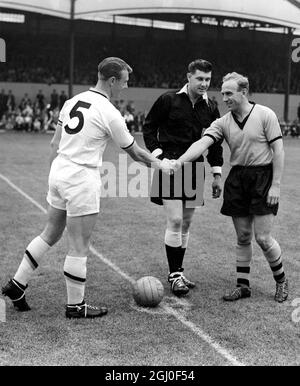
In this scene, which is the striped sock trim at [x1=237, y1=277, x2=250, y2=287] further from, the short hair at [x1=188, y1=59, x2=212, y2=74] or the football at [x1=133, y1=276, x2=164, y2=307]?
the short hair at [x1=188, y1=59, x2=212, y2=74]

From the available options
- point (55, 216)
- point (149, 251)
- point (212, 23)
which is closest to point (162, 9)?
point (212, 23)

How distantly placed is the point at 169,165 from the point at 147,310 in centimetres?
140

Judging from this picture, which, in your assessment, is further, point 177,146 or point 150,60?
point 150,60

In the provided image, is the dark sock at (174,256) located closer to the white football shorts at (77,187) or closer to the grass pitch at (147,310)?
the grass pitch at (147,310)

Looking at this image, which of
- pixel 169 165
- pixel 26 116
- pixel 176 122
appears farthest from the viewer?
pixel 26 116

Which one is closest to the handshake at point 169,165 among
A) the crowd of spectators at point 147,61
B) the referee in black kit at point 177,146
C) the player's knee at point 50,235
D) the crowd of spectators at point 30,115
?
the referee in black kit at point 177,146

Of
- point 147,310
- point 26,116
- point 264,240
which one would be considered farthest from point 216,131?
point 26,116

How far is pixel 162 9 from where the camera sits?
35688mm

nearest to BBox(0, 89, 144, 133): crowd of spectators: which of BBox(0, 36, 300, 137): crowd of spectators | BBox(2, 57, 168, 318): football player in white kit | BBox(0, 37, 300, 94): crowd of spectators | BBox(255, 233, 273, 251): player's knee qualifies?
BBox(0, 36, 300, 137): crowd of spectators

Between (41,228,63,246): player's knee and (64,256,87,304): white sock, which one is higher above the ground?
(41,228,63,246): player's knee

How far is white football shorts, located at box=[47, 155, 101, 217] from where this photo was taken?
526 cm

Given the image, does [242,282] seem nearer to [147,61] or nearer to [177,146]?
[177,146]

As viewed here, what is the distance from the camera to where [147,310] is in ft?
18.9

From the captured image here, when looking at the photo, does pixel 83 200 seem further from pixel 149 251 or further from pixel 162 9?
pixel 162 9
